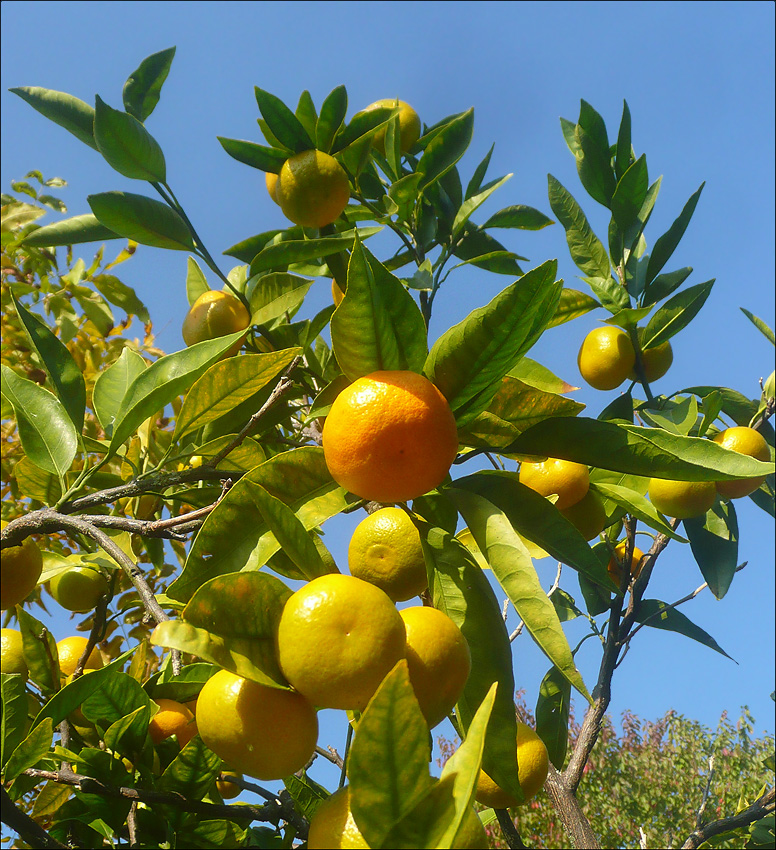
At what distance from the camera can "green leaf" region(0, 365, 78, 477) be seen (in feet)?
3.16

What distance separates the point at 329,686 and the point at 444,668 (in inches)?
4.1

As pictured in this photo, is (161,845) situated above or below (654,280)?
below

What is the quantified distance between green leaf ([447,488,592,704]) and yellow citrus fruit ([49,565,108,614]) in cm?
97

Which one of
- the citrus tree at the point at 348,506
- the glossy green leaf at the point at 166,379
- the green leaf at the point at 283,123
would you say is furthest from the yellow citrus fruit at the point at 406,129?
the glossy green leaf at the point at 166,379

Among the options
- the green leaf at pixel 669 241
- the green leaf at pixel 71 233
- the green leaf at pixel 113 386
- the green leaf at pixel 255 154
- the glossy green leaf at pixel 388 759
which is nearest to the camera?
the glossy green leaf at pixel 388 759

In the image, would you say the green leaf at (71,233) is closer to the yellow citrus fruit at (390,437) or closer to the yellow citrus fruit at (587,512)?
the yellow citrus fruit at (390,437)

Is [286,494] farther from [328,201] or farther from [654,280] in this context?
[654,280]

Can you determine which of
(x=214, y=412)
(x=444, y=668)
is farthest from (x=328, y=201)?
(x=444, y=668)

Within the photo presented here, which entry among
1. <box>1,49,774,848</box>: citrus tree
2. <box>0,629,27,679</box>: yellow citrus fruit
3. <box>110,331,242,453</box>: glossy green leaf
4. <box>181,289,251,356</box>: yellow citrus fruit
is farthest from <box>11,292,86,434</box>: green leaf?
<box>0,629,27,679</box>: yellow citrus fruit

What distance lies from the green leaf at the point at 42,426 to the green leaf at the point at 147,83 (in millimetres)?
539

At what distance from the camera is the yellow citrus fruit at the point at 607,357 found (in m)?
1.49

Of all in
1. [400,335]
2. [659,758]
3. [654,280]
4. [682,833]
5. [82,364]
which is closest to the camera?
[400,335]

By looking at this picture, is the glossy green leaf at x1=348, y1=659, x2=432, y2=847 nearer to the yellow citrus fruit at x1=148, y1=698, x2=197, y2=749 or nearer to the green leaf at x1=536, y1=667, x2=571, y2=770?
the yellow citrus fruit at x1=148, y1=698, x2=197, y2=749

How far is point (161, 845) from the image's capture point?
2.85 feet
